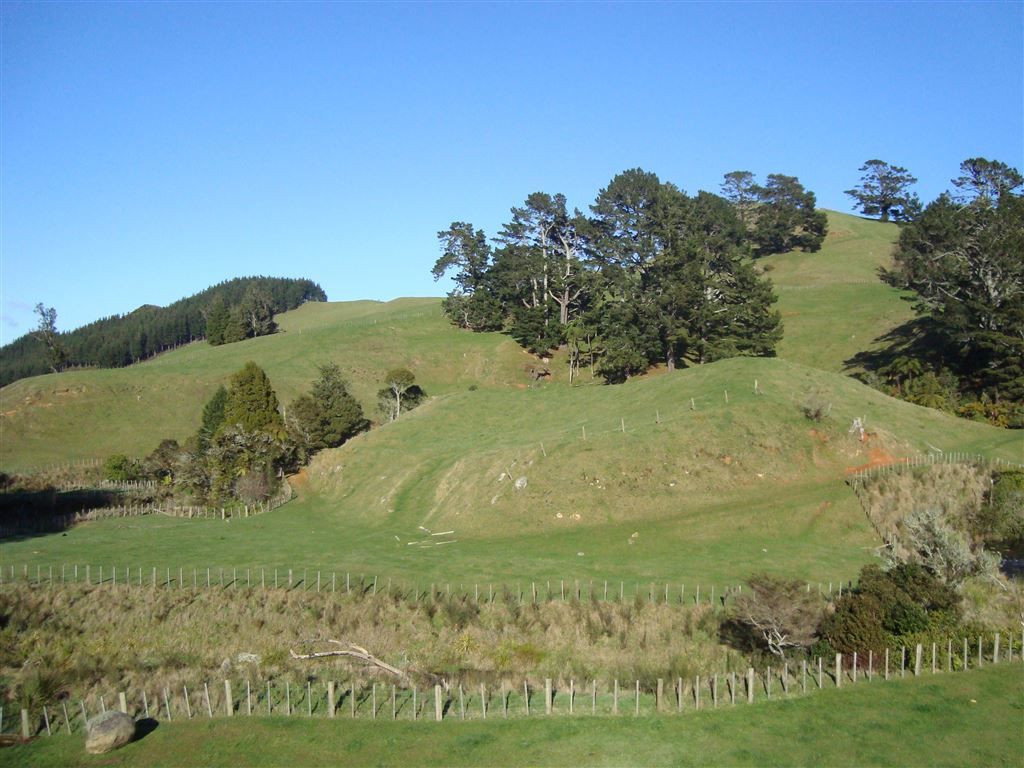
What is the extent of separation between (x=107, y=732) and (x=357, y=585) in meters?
17.7

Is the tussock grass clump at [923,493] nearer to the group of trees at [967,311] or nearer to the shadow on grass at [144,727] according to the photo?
the group of trees at [967,311]

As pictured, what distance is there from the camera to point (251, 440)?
77.3 metres

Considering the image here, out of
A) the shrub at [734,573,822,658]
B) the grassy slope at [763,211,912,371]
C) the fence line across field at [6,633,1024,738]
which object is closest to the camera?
the fence line across field at [6,633,1024,738]

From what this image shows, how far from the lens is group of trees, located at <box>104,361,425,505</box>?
7425 cm

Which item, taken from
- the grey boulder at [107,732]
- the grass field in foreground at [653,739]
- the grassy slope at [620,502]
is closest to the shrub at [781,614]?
the grass field in foreground at [653,739]

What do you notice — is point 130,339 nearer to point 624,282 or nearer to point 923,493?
point 624,282

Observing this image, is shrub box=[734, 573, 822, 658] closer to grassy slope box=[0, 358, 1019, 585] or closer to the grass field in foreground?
the grass field in foreground

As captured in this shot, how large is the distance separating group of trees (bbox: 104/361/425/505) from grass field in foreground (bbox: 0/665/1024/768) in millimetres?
48172

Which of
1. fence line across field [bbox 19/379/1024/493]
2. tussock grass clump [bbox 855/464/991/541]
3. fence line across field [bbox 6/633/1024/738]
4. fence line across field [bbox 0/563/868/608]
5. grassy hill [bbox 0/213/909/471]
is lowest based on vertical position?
fence line across field [bbox 6/633/1024/738]

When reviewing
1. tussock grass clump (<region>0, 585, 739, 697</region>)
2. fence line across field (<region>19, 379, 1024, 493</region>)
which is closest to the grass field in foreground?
tussock grass clump (<region>0, 585, 739, 697</region>)

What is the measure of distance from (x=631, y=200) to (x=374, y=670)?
100164 millimetres

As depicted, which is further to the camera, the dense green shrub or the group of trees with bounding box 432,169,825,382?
the group of trees with bounding box 432,169,825,382

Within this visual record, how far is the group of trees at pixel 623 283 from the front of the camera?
96250 mm

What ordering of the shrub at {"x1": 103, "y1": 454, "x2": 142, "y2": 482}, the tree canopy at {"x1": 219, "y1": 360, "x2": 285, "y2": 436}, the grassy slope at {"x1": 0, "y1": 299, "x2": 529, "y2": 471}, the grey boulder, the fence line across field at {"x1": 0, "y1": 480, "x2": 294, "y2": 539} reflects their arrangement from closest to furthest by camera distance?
the grey boulder → the fence line across field at {"x1": 0, "y1": 480, "x2": 294, "y2": 539} → the tree canopy at {"x1": 219, "y1": 360, "x2": 285, "y2": 436} → the shrub at {"x1": 103, "y1": 454, "x2": 142, "y2": 482} → the grassy slope at {"x1": 0, "y1": 299, "x2": 529, "y2": 471}
